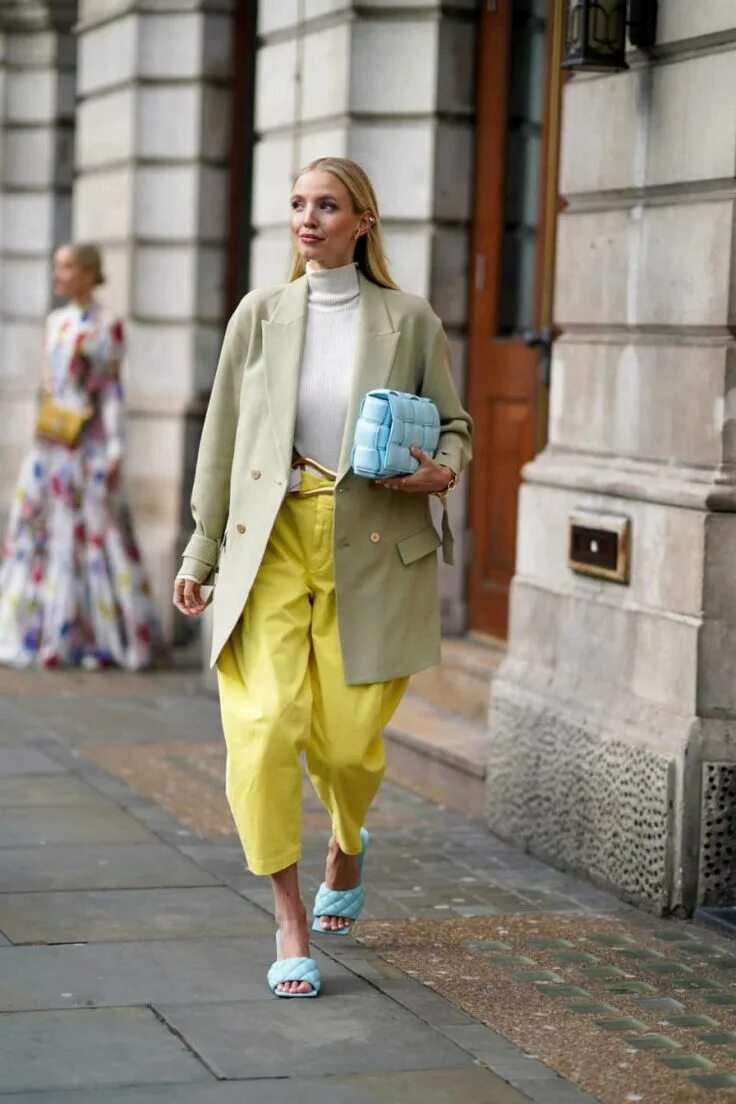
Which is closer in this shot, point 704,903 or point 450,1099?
point 450,1099

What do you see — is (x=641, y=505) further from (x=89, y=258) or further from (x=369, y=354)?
(x=89, y=258)

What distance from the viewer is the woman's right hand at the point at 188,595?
18.5 ft

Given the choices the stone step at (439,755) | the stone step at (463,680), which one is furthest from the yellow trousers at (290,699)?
the stone step at (463,680)

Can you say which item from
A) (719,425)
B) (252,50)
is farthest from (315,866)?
(252,50)

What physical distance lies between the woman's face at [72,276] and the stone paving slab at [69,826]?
3.98 m

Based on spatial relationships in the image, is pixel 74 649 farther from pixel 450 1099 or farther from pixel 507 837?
pixel 450 1099

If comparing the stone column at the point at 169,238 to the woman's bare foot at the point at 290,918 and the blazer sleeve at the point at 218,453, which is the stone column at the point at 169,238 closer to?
the blazer sleeve at the point at 218,453

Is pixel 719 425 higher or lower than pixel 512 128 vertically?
lower

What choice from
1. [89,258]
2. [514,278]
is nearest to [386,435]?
[514,278]

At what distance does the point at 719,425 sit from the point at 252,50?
647 cm

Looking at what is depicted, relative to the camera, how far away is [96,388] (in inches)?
445

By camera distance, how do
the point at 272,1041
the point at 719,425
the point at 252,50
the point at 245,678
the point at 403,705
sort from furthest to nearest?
the point at 252,50, the point at 403,705, the point at 719,425, the point at 245,678, the point at 272,1041

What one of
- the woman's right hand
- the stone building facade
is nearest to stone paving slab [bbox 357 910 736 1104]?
the stone building facade

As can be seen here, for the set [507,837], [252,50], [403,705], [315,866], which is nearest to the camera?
[315,866]
